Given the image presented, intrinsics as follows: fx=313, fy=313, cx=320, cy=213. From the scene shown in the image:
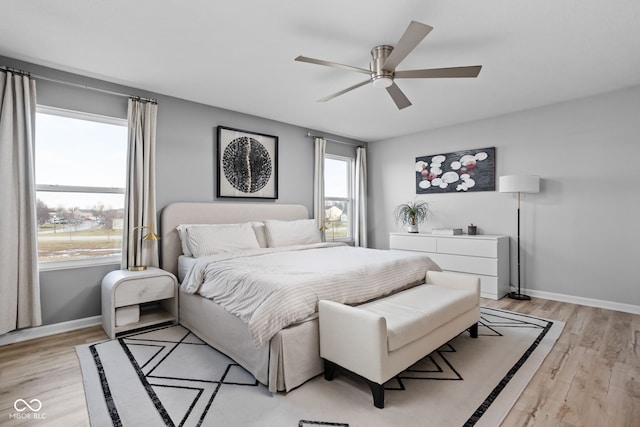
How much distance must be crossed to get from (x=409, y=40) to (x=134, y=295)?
3.13 m

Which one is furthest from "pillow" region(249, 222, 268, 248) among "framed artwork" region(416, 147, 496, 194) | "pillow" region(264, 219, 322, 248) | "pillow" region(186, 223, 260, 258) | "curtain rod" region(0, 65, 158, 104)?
"framed artwork" region(416, 147, 496, 194)

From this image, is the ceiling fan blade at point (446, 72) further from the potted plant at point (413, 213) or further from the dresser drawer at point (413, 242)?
the potted plant at point (413, 213)

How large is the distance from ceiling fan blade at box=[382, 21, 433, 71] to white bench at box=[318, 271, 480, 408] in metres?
1.76

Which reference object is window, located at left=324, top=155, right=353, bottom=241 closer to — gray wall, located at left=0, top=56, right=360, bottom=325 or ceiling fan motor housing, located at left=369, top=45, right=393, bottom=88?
gray wall, located at left=0, top=56, right=360, bottom=325

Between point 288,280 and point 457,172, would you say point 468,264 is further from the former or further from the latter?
point 288,280

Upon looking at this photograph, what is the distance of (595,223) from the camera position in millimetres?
3822

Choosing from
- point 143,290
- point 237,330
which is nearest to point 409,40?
point 237,330

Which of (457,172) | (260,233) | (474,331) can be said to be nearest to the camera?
(474,331)

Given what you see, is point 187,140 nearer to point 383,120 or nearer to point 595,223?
point 383,120

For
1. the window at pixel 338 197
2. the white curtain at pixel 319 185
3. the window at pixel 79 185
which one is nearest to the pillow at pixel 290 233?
the white curtain at pixel 319 185

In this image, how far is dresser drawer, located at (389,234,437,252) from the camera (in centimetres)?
480

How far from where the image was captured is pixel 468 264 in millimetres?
4383

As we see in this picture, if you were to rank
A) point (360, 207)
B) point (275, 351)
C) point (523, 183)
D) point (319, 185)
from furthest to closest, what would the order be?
point (360, 207) < point (319, 185) < point (523, 183) < point (275, 351)

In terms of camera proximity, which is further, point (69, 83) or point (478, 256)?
point (478, 256)
